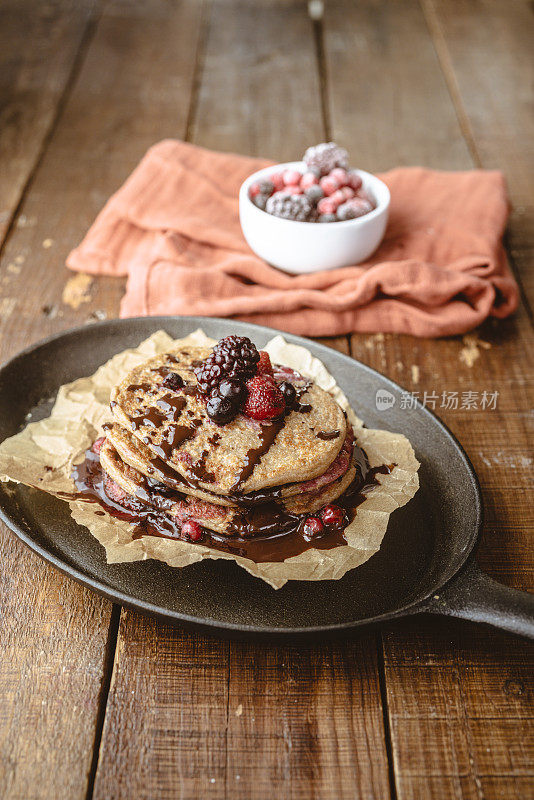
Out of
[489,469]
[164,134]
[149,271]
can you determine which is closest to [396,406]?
[489,469]

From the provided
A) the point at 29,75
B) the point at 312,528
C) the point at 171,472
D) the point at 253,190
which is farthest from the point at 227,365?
the point at 29,75

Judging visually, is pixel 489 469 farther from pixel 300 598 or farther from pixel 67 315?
pixel 67 315

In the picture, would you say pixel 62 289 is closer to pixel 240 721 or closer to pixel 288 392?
pixel 288 392

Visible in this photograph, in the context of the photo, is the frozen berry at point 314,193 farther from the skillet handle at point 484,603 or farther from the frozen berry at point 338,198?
the skillet handle at point 484,603

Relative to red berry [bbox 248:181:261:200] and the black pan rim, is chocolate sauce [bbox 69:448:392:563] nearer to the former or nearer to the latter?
the black pan rim

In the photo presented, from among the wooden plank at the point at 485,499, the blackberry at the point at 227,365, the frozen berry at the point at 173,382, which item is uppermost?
the blackberry at the point at 227,365

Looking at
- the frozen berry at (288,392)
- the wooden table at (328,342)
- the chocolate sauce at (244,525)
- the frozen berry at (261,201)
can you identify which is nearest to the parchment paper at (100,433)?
the chocolate sauce at (244,525)
